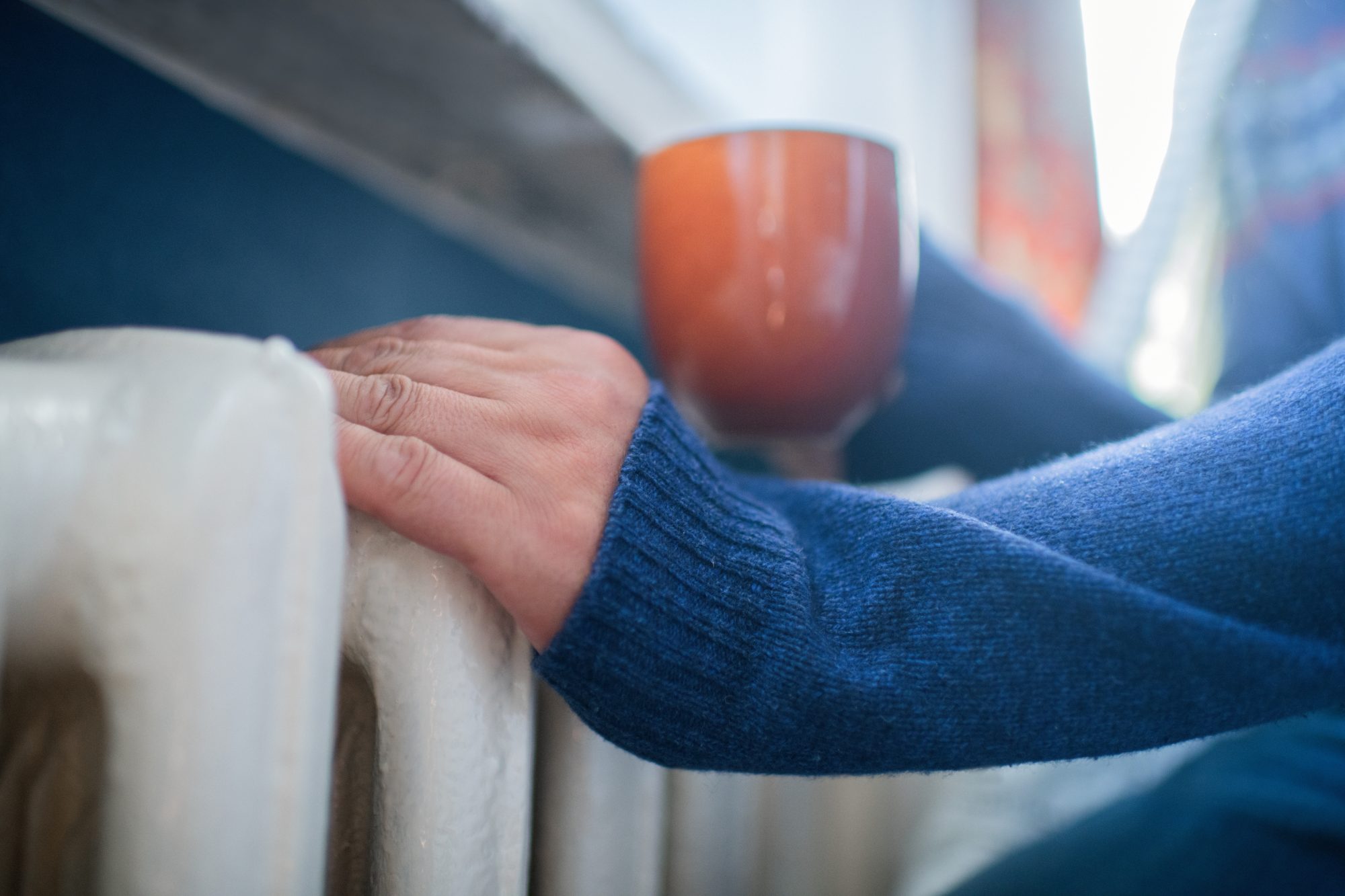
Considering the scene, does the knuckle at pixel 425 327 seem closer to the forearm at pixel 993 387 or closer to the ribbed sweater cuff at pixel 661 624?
the ribbed sweater cuff at pixel 661 624

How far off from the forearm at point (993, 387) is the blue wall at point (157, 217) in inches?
16.0

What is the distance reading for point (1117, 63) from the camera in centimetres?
131

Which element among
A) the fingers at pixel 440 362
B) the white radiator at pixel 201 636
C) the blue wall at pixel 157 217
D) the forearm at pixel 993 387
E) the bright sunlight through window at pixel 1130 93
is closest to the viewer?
the white radiator at pixel 201 636

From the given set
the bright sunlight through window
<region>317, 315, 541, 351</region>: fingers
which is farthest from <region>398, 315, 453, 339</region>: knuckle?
the bright sunlight through window

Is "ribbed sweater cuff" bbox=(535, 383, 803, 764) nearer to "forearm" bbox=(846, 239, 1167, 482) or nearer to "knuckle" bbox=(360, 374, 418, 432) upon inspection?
"knuckle" bbox=(360, 374, 418, 432)

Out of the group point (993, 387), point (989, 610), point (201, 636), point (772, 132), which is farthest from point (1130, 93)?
point (201, 636)

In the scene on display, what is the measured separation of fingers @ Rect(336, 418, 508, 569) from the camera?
26cm

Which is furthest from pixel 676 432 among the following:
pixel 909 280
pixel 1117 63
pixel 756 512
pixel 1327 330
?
pixel 1117 63

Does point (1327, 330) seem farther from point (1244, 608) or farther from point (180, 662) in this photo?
point (180, 662)

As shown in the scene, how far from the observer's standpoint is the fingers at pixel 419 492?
257 mm

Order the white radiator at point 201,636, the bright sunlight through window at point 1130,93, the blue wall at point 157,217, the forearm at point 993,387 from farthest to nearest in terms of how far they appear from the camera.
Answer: the bright sunlight through window at point 1130,93, the forearm at point 993,387, the blue wall at point 157,217, the white radiator at point 201,636

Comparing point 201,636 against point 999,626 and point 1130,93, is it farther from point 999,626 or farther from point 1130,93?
point 1130,93

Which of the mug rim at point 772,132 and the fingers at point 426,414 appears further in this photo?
the mug rim at point 772,132

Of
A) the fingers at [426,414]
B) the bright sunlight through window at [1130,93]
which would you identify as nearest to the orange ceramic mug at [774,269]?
the fingers at [426,414]
